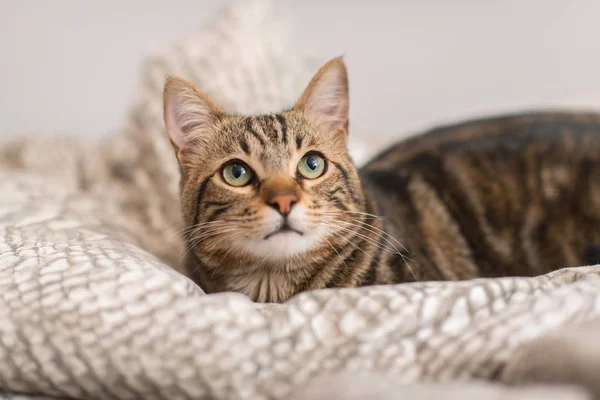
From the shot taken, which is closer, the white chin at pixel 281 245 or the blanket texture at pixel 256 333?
the blanket texture at pixel 256 333

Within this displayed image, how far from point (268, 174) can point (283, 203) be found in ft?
0.33

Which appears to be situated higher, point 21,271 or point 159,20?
point 159,20

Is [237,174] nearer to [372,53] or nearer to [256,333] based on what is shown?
[256,333]

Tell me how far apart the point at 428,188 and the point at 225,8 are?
1093 mm

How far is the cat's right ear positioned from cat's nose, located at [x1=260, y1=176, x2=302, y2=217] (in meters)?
0.25

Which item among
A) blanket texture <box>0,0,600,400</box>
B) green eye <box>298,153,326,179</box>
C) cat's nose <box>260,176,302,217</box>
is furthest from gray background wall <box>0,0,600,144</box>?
blanket texture <box>0,0,600,400</box>

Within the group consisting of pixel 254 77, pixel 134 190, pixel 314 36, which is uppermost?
pixel 314 36

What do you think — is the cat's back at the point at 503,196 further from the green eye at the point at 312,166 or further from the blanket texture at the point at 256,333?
the blanket texture at the point at 256,333

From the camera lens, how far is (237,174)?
3.20 feet

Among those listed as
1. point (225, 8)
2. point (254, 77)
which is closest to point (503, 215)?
point (254, 77)

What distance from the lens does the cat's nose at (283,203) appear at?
0.87 meters

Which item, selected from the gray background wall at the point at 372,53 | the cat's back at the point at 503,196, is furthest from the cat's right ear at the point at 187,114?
the gray background wall at the point at 372,53

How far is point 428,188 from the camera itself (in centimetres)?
127

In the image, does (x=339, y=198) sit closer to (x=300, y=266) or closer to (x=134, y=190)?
(x=300, y=266)
